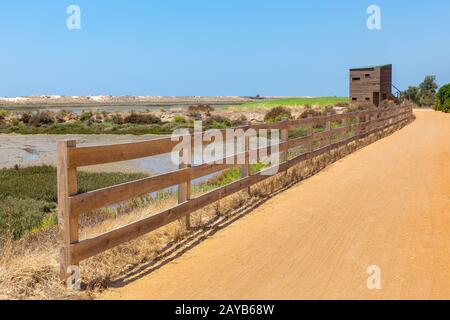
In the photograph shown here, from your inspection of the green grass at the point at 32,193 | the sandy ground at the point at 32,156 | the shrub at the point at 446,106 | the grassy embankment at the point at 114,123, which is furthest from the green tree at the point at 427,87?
the green grass at the point at 32,193

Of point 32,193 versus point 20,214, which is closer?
point 20,214

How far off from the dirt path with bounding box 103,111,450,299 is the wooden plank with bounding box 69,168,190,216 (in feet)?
2.85

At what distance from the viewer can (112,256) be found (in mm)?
6324

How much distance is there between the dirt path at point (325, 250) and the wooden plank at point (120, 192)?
34.2 inches

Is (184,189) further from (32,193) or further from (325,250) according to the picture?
(32,193)

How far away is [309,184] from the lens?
11.6 metres

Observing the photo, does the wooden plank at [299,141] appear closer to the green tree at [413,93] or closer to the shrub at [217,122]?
the shrub at [217,122]

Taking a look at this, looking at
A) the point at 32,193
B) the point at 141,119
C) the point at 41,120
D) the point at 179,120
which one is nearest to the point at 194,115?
the point at 179,120

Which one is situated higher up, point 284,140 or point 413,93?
point 413,93

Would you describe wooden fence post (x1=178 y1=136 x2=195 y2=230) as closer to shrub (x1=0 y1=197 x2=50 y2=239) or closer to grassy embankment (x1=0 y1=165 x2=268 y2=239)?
grassy embankment (x1=0 y1=165 x2=268 y2=239)

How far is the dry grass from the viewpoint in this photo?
5250mm

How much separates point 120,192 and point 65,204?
0.84 m
